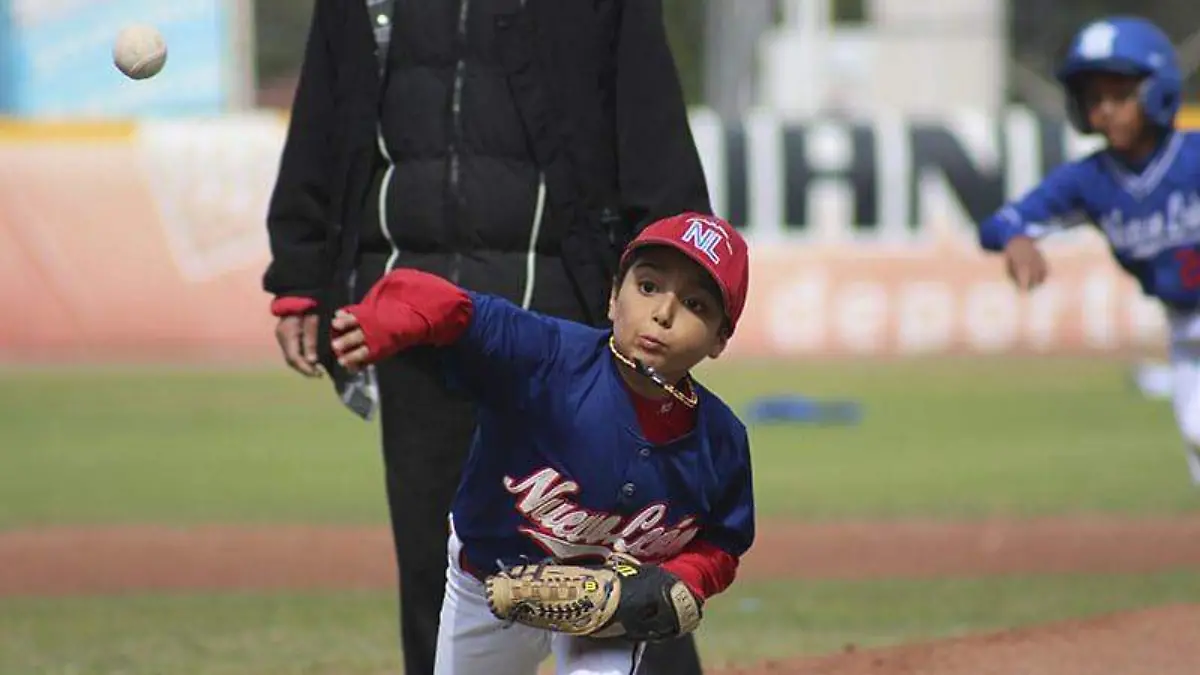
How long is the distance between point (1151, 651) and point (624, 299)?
265 centimetres

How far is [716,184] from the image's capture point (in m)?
20.7

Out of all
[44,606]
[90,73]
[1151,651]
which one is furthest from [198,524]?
[90,73]

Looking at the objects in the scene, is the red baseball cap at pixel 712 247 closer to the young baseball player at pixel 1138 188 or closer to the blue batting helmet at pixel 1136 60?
the young baseball player at pixel 1138 188

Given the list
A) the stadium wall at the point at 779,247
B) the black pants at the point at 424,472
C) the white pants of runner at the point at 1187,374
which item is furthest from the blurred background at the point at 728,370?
the black pants at the point at 424,472

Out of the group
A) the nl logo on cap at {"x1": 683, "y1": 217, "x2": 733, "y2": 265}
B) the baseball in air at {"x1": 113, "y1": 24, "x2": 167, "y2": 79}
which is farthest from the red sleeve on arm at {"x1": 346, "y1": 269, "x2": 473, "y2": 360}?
the baseball in air at {"x1": 113, "y1": 24, "x2": 167, "y2": 79}

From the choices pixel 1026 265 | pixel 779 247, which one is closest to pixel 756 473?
pixel 1026 265

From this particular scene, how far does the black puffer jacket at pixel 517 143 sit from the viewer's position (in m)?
4.83

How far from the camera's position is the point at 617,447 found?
415 cm

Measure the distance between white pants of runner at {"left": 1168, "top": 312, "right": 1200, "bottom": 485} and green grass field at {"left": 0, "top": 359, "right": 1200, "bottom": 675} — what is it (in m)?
1.01

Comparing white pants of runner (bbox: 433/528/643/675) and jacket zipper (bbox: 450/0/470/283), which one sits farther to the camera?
jacket zipper (bbox: 450/0/470/283)

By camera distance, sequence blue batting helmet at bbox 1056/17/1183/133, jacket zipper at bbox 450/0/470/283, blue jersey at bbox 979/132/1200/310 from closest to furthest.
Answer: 1. jacket zipper at bbox 450/0/470/283
2. blue batting helmet at bbox 1056/17/1183/133
3. blue jersey at bbox 979/132/1200/310

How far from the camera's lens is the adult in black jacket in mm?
4828

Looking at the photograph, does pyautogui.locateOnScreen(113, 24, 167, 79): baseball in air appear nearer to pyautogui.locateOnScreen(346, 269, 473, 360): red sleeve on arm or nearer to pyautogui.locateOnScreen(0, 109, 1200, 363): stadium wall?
pyautogui.locateOnScreen(346, 269, 473, 360): red sleeve on arm

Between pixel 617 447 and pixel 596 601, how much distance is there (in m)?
0.30
